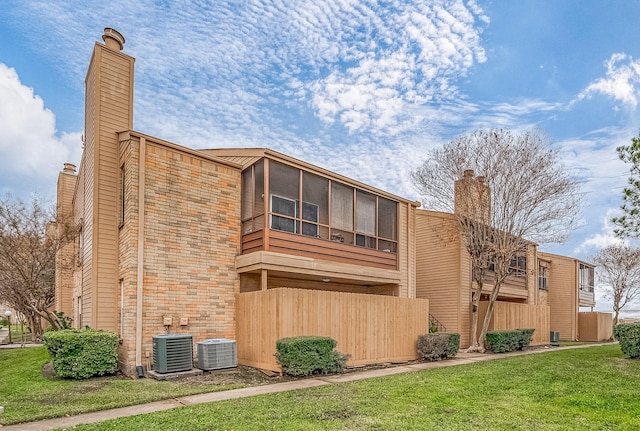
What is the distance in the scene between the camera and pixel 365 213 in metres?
16.3

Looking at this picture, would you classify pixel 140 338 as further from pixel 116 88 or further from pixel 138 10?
pixel 138 10

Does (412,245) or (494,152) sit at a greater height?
(494,152)

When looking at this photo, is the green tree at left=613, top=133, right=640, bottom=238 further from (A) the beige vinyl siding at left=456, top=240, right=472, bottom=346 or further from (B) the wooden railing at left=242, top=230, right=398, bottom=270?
(B) the wooden railing at left=242, top=230, right=398, bottom=270

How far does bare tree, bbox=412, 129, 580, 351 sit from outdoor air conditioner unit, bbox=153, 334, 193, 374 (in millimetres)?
11008

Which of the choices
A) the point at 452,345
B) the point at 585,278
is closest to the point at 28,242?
the point at 452,345

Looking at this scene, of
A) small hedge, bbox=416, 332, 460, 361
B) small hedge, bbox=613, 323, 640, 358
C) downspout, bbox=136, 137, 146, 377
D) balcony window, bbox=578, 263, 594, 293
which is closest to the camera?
downspout, bbox=136, 137, 146, 377

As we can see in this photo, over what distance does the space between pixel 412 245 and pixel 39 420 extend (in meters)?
13.5

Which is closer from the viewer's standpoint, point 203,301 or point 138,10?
point 203,301

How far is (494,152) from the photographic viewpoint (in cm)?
1659

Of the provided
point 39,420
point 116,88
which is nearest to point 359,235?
point 116,88

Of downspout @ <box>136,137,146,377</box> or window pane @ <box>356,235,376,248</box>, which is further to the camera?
window pane @ <box>356,235,376,248</box>

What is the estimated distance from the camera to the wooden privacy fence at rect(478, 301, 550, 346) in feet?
63.5

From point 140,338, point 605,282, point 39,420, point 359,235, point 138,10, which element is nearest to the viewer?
point 39,420

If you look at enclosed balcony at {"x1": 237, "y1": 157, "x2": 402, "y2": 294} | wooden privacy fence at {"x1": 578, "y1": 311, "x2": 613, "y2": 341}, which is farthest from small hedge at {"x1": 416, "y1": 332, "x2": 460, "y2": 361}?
wooden privacy fence at {"x1": 578, "y1": 311, "x2": 613, "y2": 341}
